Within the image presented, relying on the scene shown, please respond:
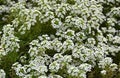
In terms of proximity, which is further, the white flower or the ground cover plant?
the white flower

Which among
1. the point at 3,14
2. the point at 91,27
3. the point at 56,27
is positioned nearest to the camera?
the point at 56,27

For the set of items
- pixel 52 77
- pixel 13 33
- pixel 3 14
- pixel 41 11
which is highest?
pixel 3 14

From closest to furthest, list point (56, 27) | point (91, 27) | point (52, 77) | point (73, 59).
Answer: point (52, 77), point (73, 59), point (56, 27), point (91, 27)

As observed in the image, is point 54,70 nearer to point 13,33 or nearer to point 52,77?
point 52,77

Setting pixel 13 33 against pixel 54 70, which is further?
pixel 13 33

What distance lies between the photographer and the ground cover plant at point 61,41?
19.1ft

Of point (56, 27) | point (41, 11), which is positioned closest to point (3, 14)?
point (41, 11)

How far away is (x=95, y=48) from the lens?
643 cm

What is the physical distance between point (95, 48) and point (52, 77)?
45.6 inches

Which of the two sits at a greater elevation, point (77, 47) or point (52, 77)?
point (77, 47)

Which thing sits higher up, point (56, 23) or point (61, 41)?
point (56, 23)

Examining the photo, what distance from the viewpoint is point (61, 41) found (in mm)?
6609

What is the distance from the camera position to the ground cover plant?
5.81m

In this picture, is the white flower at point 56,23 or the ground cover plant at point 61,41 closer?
the ground cover plant at point 61,41
